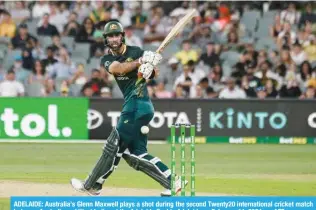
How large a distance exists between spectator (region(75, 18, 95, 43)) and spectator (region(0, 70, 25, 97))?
7.68 ft

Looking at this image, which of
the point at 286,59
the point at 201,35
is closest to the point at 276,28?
the point at 286,59

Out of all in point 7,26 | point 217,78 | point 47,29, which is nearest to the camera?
point 217,78

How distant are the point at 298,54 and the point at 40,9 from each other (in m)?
5.42

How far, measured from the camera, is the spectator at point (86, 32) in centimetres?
2086

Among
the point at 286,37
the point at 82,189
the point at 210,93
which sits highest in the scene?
the point at 286,37

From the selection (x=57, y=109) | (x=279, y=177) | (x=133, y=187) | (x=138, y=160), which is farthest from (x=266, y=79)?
(x=138, y=160)

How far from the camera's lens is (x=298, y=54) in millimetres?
20391

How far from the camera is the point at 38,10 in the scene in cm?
2139

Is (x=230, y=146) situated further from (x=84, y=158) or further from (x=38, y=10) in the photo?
(x=38, y=10)

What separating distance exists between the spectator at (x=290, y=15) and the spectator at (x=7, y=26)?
5.53m

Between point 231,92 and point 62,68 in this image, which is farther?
point 62,68

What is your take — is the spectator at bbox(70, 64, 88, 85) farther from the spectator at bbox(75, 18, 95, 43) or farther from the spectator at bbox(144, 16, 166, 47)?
the spectator at bbox(144, 16, 166, 47)

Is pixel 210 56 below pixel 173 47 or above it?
below

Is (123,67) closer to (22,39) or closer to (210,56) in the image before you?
(210,56)
